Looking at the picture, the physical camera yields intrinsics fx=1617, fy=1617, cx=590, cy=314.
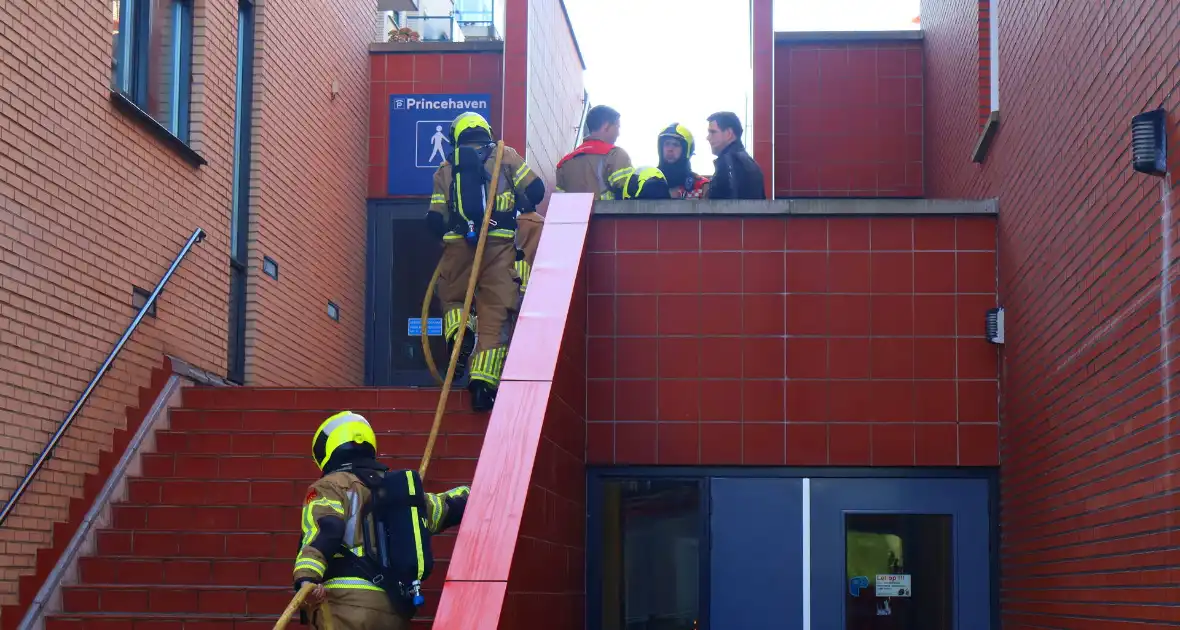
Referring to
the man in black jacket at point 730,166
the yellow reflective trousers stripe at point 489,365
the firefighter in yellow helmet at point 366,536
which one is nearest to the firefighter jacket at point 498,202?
the yellow reflective trousers stripe at point 489,365

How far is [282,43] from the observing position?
43.0 ft

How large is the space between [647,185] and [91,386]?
4248 millimetres

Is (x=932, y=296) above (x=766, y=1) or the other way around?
the other way around

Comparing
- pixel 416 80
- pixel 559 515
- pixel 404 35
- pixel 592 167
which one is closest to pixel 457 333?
pixel 559 515

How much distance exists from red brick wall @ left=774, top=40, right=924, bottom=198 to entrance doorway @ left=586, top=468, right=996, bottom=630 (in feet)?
16.0

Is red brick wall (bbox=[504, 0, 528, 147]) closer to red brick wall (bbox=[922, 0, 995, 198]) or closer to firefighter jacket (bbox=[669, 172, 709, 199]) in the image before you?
firefighter jacket (bbox=[669, 172, 709, 199])

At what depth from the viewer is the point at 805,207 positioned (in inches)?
419

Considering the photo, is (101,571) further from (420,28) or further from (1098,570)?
(420,28)

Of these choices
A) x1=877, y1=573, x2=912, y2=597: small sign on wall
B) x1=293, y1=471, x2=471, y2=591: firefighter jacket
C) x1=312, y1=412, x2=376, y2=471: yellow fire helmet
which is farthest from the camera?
x1=877, y1=573, x2=912, y2=597: small sign on wall

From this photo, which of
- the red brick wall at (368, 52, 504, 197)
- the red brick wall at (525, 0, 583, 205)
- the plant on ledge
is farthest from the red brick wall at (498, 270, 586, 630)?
the plant on ledge

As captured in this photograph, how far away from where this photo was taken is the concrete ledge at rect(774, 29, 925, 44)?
49.1ft

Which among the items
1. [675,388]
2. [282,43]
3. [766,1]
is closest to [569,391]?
[675,388]

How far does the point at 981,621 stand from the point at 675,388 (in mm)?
2423

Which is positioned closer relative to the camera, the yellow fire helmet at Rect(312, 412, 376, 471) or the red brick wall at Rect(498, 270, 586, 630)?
the yellow fire helmet at Rect(312, 412, 376, 471)
